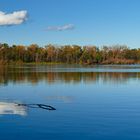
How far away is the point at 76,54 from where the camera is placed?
481 ft

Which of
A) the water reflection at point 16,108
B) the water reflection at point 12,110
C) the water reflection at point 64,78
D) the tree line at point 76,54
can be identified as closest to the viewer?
the water reflection at point 12,110

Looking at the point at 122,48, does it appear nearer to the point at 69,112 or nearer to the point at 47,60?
the point at 47,60

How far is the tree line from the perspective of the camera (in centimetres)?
14462

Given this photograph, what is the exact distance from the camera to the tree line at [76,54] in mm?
144625

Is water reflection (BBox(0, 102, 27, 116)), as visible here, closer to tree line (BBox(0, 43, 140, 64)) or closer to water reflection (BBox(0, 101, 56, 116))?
water reflection (BBox(0, 101, 56, 116))

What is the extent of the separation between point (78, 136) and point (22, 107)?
6421mm

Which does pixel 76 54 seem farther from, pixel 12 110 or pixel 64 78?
pixel 12 110

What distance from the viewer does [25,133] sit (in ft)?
40.3

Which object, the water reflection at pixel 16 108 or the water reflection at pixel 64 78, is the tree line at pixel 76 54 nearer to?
the water reflection at pixel 64 78

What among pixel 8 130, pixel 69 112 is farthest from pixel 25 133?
pixel 69 112

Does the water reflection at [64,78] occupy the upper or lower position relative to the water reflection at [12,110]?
lower

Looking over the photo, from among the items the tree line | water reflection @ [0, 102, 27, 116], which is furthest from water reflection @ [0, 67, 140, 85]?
the tree line

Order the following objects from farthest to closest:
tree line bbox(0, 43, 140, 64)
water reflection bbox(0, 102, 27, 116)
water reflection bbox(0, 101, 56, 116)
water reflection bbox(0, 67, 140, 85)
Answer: tree line bbox(0, 43, 140, 64) < water reflection bbox(0, 67, 140, 85) < water reflection bbox(0, 101, 56, 116) < water reflection bbox(0, 102, 27, 116)

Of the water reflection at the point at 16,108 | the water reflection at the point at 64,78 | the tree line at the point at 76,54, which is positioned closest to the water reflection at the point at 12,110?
the water reflection at the point at 16,108
